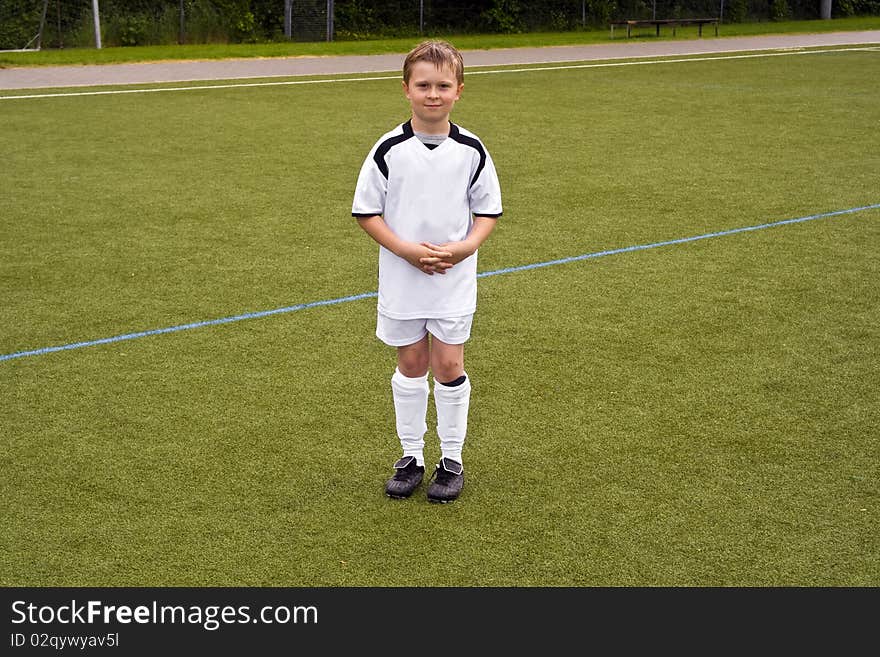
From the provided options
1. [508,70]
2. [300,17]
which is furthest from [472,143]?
[300,17]

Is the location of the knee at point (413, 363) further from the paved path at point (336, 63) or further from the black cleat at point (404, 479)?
the paved path at point (336, 63)

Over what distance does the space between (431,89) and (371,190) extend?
17.2 inches

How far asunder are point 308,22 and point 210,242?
2181 cm

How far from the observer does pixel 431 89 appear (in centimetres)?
412

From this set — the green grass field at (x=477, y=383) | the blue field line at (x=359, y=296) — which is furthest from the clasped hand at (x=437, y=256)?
the blue field line at (x=359, y=296)

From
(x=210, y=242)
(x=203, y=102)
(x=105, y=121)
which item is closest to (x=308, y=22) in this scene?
Answer: (x=203, y=102)

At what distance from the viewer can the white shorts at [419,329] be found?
4453mm

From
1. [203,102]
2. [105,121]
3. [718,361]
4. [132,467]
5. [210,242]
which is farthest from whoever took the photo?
[203,102]

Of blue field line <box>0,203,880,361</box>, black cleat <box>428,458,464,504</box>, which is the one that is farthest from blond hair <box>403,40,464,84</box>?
blue field line <box>0,203,880,361</box>

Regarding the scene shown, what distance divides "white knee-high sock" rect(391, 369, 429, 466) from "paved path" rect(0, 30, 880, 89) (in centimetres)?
1511

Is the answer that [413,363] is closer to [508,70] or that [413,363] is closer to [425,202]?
[425,202]
